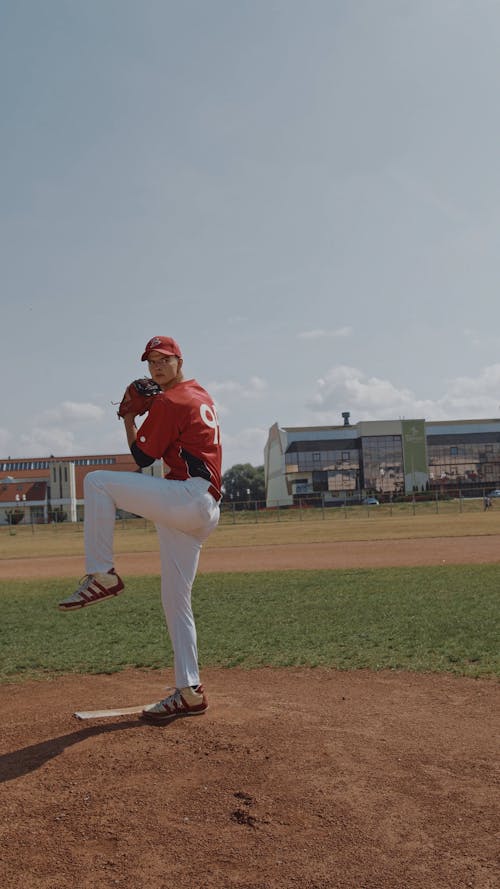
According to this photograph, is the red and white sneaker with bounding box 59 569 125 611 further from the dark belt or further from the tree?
the tree

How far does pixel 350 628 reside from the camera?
9.59 m

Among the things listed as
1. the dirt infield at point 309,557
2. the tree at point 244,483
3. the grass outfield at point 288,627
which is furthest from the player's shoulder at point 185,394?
the tree at point 244,483

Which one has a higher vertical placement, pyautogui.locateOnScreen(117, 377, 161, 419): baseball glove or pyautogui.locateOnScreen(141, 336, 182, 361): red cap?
pyautogui.locateOnScreen(141, 336, 182, 361): red cap

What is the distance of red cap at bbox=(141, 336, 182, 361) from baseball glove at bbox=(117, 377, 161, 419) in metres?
0.20

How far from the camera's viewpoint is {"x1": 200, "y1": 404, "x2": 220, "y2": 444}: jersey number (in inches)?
177

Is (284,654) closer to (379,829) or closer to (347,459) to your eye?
(379,829)

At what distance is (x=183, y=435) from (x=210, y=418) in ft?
0.76

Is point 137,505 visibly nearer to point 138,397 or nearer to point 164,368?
point 138,397

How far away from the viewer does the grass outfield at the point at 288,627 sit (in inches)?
294

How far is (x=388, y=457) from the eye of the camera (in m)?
98.5

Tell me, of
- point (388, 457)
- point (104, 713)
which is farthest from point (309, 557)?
point (388, 457)

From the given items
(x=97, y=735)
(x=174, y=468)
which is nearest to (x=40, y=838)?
(x=97, y=735)

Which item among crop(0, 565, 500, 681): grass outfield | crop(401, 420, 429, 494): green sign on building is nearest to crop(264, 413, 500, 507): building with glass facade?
crop(401, 420, 429, 494): green sign on building

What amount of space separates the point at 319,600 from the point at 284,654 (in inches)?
200
